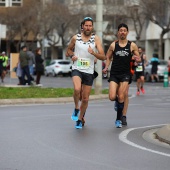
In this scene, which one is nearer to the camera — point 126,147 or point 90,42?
point 126,147

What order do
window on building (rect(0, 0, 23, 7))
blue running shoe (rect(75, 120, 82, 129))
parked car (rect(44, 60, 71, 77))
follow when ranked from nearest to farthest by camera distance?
1. blue running shoe (rect(75, 120, 82, 129))
2. parked car (rect(44, 60, 71, 77))
3. window on building (rect(0, 0, 23, 7))

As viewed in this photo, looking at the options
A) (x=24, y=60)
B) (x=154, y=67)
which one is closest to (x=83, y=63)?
(x=24, y=60)

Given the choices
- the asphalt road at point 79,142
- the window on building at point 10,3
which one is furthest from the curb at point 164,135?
the window on building at point 10,3

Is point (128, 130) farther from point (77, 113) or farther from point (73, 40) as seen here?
point (73, 40)

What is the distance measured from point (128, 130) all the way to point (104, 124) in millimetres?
1163

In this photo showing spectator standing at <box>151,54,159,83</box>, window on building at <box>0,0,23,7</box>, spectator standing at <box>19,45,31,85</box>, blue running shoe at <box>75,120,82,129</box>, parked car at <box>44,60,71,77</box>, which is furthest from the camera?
window on building at <box>0,0,23,7</box>

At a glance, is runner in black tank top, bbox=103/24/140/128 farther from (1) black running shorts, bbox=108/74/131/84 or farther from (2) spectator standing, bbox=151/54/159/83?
(2) spectator standing, bbox=151/54/159/83

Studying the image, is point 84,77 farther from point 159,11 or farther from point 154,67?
point 159,11

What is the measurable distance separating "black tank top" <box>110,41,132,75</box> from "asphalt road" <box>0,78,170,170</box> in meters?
1.09

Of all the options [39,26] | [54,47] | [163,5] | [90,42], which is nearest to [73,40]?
[90,42]

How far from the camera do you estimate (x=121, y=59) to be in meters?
14.1

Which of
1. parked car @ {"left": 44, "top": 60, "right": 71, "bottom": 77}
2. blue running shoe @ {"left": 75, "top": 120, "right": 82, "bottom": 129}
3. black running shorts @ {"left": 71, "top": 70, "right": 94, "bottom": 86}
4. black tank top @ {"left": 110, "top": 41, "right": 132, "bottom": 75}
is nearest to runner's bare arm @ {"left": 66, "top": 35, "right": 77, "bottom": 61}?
black running shorts @ {"left": 71, "top": 70, "right": 94, "bottom": 86}

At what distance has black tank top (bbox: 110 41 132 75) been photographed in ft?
46.2

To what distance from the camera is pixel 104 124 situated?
14.6 metres
